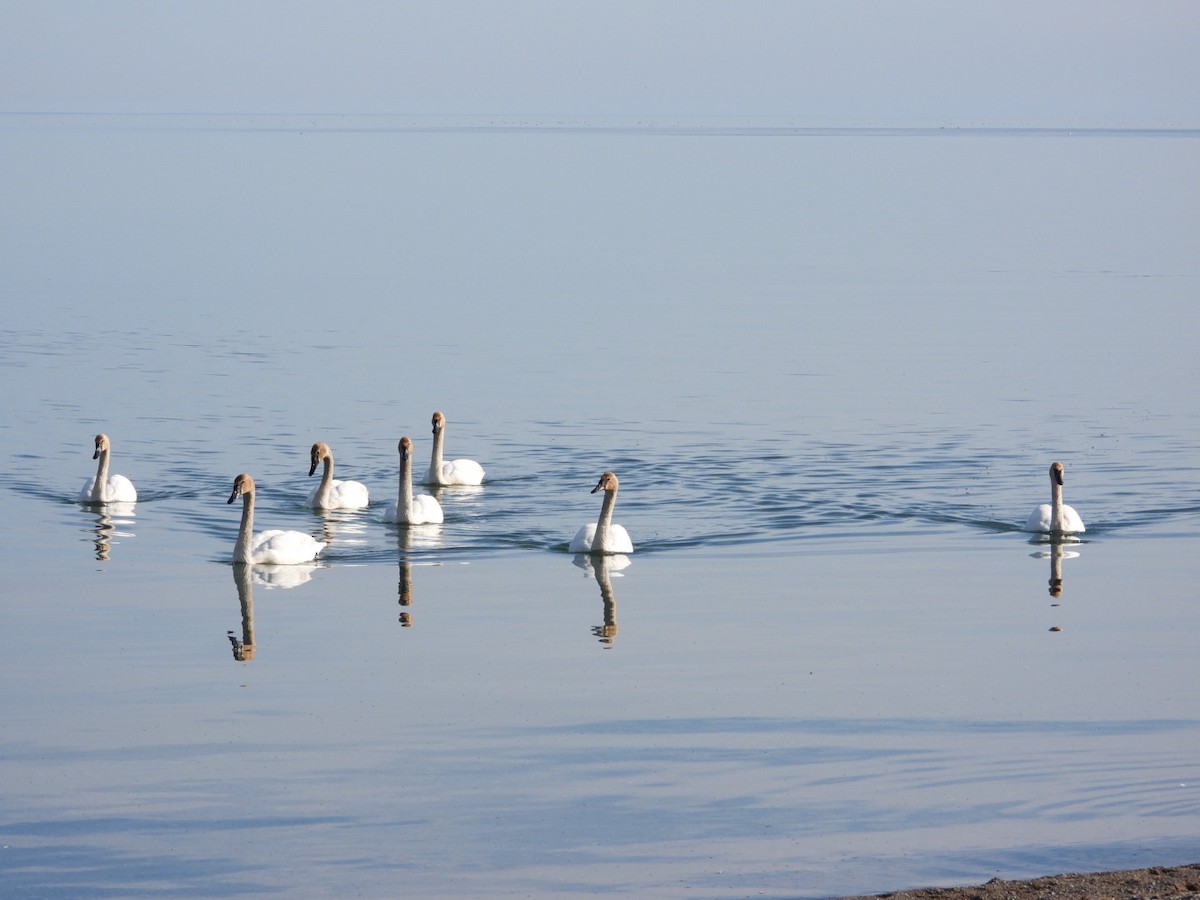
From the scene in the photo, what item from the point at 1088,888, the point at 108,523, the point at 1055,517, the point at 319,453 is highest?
the point at 319,453

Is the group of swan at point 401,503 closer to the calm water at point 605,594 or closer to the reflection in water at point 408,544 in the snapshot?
the reflection in water at point 408,544

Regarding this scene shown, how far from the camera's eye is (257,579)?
19.1 metres

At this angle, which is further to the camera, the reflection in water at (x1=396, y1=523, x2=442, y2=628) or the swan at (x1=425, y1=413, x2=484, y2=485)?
the swan at (x1=425, y1=413, x2=484, y2=485)

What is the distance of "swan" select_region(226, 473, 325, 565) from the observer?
1958cm

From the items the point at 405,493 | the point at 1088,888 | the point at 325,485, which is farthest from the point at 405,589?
the point at 1088,888

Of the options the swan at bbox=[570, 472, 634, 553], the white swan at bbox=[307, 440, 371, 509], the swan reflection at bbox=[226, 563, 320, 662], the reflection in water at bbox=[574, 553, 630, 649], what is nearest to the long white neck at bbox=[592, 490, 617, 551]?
the swan at bbox=[570, 472, 634, 553]

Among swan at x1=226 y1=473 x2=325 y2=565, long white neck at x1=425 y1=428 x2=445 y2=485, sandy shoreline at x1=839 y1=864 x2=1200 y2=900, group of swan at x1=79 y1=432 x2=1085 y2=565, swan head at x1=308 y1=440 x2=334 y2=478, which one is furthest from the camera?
long white neck at x1=425 y1=428 x2=445 y2=485

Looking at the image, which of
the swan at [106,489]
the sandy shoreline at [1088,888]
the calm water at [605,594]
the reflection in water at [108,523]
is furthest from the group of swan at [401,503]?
the sandy shoreline at [1088,888]

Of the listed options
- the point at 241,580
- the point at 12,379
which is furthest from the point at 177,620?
the point at 12,379

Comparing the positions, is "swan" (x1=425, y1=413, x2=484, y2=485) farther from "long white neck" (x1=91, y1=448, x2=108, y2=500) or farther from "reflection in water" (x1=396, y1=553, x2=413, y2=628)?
"long white neck" (x1=91, y1=448, x2=108, y2=500)

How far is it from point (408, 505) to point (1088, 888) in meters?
12.7

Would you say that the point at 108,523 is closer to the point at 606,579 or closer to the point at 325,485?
the point at 325,485

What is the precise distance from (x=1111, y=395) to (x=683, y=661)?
17.5m

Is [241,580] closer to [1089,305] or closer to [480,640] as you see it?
[480,640]
